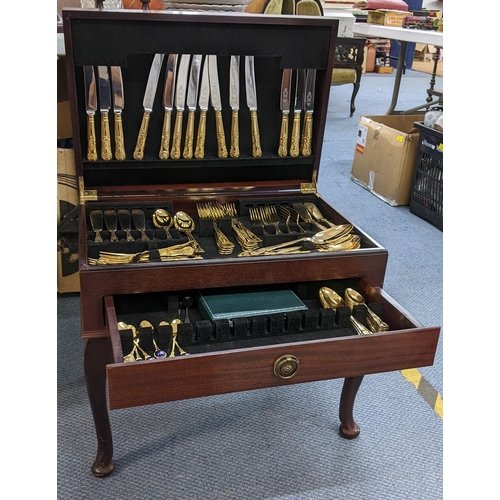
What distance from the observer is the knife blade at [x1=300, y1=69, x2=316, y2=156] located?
1.42 metres

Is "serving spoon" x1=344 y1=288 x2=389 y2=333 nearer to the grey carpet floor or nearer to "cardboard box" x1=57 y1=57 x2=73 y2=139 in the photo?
the grey carpet floor

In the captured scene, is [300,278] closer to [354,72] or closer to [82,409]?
[82,409]

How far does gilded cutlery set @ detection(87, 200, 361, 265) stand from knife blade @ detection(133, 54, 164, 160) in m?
0.16

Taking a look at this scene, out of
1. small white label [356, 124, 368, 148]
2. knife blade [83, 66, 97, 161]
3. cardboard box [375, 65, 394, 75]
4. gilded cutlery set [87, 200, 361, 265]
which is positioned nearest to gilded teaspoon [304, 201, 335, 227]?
gilded cutlery set [87, 200, 361, 265]

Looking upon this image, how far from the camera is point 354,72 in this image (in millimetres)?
4500

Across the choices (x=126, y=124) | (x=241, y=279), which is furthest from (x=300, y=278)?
(x=126, y=124)

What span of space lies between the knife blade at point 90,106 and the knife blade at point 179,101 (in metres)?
0.20

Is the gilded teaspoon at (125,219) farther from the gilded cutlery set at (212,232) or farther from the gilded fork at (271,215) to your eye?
the gilded fork at (271,215)

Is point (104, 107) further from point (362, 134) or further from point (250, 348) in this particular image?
point (362, 134)

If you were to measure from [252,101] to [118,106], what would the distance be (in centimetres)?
35

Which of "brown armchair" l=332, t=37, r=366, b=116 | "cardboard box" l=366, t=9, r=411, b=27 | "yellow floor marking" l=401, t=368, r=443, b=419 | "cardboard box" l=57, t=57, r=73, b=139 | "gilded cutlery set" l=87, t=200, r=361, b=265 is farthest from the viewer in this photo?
"brown armchair" l=332, t=37, r=366, b=116

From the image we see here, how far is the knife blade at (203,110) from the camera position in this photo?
1.38 metres

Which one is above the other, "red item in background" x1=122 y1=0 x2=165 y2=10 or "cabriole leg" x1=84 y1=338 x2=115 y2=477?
"red item in background" x1=122 y1=0 x2=165 y2=10

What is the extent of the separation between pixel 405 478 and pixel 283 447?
0.30 meters
